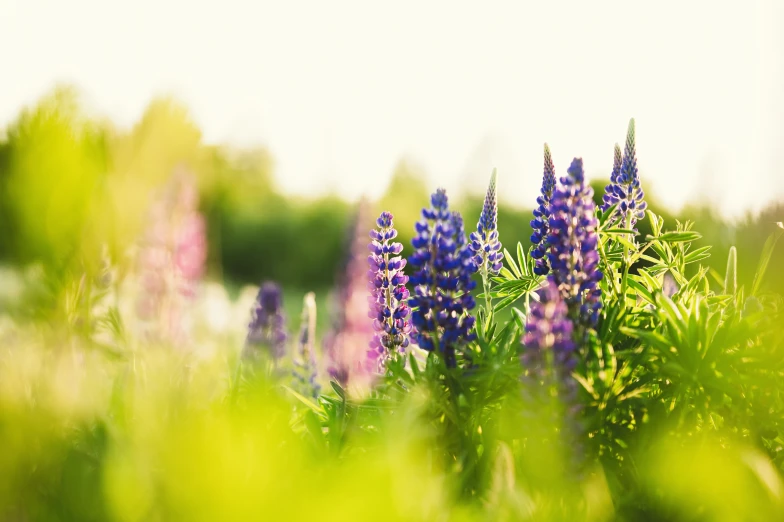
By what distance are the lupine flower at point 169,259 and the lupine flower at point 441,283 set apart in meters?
0.60

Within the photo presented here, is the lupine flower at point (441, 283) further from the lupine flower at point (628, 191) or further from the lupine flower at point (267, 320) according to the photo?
the lupine flower at point (267, 320)

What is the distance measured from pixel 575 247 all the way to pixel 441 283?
36 cm

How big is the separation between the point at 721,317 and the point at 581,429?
0.62m

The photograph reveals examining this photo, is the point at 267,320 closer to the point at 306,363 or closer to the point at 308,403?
the point at 306,363

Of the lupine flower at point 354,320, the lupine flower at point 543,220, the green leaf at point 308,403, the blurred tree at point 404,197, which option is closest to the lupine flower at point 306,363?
the lupine flower at point 354,320

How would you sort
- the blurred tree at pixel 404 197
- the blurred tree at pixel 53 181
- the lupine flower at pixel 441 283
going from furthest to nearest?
the blurred tree at pixel 404 197 → the lupine flower at pixel 441 283 → the blurred tree at pixel 53 181

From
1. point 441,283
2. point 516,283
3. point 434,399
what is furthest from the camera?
point 516,283

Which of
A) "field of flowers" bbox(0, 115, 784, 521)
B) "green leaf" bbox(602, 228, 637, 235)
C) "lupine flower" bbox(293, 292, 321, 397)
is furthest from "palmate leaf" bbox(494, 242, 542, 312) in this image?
"lupine flower" bbox(293, 292, 321, 397)

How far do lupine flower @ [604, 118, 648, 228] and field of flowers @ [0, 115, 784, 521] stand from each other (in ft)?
0.04

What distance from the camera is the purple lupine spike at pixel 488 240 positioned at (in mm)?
2271

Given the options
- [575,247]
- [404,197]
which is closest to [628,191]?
[575,247]

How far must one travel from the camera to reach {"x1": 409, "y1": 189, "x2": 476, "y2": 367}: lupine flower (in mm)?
1701

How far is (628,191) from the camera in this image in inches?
87.2

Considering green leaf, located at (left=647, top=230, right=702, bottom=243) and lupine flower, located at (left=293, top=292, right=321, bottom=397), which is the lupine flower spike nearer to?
green leaf, located at (left=647, top=230, right=702, bottom=243)
